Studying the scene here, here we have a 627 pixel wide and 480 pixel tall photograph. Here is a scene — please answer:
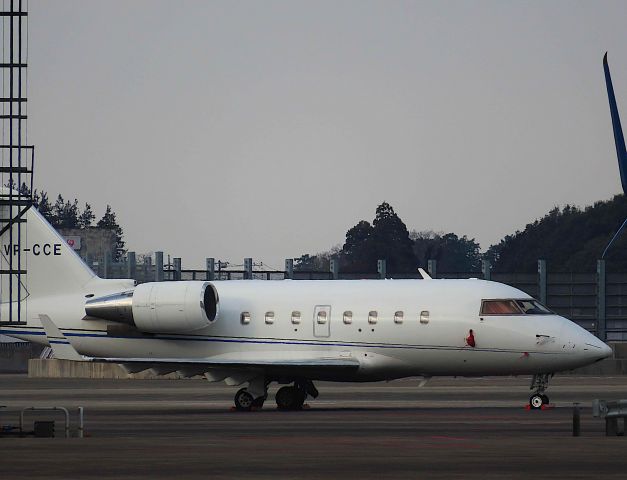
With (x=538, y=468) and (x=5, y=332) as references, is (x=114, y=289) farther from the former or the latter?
(x=538, y=468)

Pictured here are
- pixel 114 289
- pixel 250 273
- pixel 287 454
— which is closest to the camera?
pixel 287 454

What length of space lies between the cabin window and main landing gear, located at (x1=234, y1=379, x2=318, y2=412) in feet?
17.7

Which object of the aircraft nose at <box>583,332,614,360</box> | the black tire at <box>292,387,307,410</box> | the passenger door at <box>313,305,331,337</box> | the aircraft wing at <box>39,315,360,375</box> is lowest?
the black tire at <box>292,387,307,410</box>

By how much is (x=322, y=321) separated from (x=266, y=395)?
2.54 metres

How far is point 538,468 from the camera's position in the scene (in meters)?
19.0

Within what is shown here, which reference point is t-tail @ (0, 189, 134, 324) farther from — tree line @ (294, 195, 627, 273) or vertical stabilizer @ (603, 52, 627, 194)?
tree line @ (294, 195, 627, 273)

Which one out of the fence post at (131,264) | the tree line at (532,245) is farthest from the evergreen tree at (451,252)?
the fence post at (131,264)

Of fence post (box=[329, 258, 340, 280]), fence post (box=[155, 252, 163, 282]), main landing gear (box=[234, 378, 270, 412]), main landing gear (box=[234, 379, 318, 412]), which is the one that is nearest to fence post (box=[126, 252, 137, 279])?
fence post (box=[155, 252, 163, 282])

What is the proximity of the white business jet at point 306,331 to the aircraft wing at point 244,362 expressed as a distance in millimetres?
39

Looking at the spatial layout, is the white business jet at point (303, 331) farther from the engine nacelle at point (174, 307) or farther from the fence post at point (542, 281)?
the fence post at point (542, 281)

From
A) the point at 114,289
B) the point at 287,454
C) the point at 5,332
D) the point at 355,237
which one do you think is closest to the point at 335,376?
the point at 114,289

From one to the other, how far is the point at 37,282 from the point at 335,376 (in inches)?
388

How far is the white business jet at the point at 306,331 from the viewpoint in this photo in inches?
1460

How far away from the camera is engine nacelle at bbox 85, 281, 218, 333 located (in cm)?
3884
